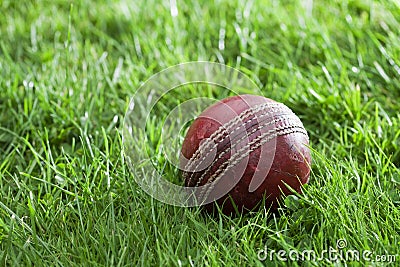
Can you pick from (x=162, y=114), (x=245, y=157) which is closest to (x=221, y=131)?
(x=245, y=157)

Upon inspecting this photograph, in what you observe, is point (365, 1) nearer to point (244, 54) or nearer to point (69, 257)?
point (244, 54)

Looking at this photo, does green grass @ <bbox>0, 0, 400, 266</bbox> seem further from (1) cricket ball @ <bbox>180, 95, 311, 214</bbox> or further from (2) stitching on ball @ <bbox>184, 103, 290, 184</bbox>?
(2) stitching on ball @ <bbox>184, 103, 290, 184</bbox>

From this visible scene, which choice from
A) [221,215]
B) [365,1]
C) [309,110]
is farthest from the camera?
[365,1]

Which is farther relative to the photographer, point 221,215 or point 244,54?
point 244,54

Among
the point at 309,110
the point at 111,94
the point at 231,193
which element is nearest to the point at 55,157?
the point at 111,94

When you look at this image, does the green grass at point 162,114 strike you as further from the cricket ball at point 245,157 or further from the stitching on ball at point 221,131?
the stitching on ball at point 221,131

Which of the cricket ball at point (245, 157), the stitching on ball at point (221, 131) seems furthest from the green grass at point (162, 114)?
the stitching on ball at point (221, 131)
